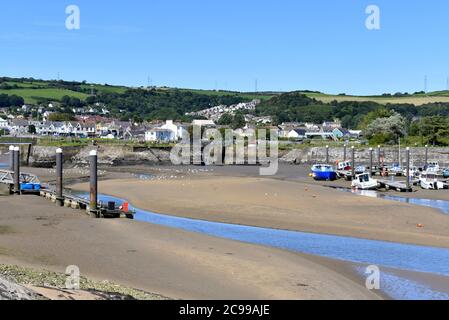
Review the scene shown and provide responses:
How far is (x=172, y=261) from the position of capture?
16.1 metres

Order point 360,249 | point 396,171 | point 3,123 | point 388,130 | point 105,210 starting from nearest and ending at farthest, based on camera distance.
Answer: point 360,249
point 105,210
point 396,171
point 388,130
point 3,123

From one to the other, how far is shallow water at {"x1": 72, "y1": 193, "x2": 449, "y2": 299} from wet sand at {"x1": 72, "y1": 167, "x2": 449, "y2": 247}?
3.06 feet

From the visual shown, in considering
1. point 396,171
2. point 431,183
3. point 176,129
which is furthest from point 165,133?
point 431,183

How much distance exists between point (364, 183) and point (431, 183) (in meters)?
4.65

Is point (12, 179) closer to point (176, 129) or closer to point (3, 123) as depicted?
point (176, 129)

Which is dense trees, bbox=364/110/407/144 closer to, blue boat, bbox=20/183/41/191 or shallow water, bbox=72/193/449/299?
blue boat, bbox=20/183/41/191

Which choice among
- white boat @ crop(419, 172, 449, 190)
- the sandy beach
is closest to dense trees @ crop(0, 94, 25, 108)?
white boat @ crop(419, 172, 449, 190)

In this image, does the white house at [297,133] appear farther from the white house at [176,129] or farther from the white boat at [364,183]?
the white boat at [364,183]

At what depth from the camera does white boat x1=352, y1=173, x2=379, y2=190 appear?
1652 inches

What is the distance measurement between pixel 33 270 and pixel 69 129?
137285 millimetres

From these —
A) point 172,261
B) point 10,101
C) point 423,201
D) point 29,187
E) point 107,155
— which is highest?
point 10,101

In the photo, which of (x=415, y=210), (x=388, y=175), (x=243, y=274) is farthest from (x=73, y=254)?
(x=388, y=175)

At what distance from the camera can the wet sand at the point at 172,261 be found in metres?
13.2
